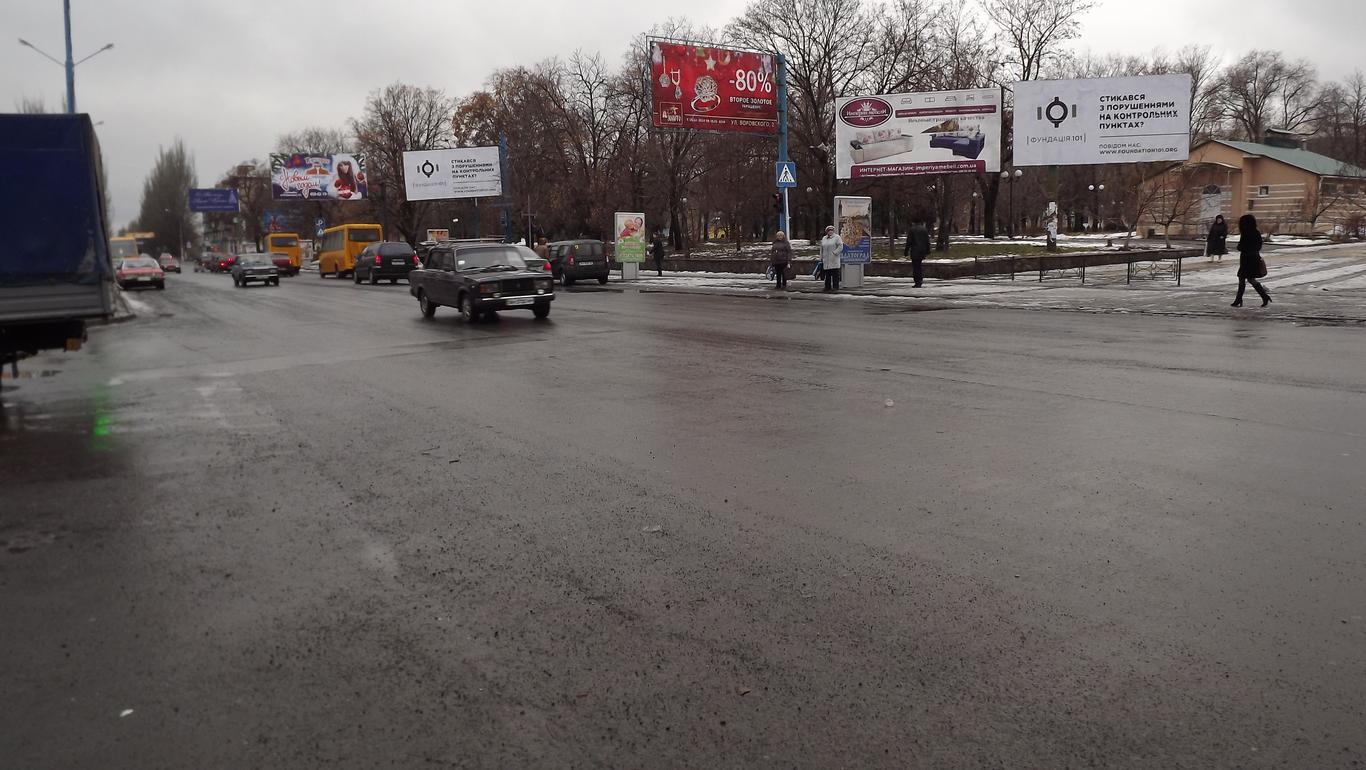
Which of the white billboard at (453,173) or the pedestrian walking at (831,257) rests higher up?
the white billboard at (453,173)

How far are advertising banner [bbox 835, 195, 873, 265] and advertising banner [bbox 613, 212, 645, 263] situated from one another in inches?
473

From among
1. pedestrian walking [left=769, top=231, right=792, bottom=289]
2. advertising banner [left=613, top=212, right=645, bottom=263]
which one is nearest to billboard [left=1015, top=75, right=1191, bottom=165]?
pedestrian walking [left=769, top=231, right=792, bottom=289]

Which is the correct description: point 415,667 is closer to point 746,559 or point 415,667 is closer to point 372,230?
point 746,559

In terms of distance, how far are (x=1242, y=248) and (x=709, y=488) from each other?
15.9 m

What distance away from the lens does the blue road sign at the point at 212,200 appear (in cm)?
9188

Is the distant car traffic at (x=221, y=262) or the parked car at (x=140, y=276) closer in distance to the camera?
the parked car at (x=140, y=276)

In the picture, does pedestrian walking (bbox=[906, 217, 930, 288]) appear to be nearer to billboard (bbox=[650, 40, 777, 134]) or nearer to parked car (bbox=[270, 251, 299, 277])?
billboard (bbox=[650, 40, 777, 134])

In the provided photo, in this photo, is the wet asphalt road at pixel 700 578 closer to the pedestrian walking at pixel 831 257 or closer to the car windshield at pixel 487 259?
the car windshield at pixel 487 259

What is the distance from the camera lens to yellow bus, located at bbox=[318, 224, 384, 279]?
49.8 metres

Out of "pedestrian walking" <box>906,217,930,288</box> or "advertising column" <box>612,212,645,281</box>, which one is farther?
"advertising column" <box>612,212,645,281</box>

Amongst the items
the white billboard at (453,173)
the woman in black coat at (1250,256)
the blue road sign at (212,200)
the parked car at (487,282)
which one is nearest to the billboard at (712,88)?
the parked car at (487,282)

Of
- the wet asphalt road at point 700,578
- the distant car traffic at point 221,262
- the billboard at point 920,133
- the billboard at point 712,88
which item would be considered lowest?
the wet asphalt road at point 700,578

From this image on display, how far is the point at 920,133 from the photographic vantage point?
33.8 meters

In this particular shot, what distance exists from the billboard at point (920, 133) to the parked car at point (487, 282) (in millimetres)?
17761
